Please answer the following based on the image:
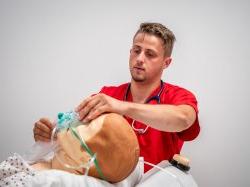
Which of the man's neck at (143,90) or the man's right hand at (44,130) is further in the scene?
the man's neck at (143,90)

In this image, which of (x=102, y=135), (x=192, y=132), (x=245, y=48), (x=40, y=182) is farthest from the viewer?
(x=245, y=48)

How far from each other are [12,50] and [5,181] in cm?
133

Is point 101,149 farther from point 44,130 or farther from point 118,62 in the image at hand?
point 118,62

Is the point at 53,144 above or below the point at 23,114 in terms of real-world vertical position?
above

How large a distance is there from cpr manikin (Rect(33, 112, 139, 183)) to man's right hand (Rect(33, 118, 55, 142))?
161mm

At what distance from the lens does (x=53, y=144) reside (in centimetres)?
106

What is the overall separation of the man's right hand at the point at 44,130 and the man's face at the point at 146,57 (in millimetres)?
579

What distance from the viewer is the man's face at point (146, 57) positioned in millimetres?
1509

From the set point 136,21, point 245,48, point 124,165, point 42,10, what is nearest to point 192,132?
point 124,165

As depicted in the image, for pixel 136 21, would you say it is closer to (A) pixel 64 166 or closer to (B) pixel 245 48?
(B) pixel 245 48

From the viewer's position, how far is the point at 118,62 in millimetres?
2002

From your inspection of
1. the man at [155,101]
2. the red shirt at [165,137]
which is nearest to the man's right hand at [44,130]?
the man at [155,101]

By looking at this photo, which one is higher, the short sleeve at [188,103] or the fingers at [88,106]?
the fingers at [88,106]

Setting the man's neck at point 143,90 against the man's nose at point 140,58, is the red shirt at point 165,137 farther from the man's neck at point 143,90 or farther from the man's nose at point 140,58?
the man's nose at point 140,58
